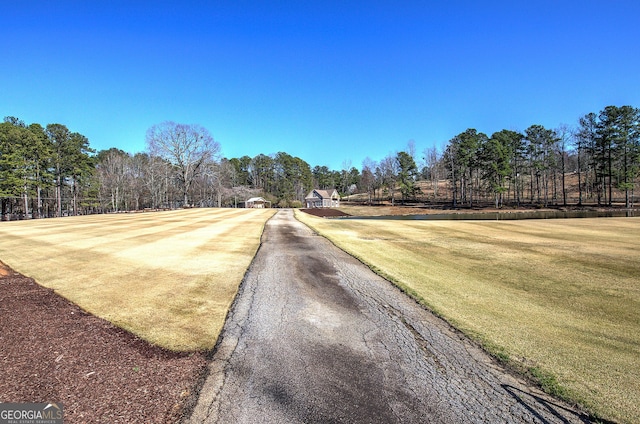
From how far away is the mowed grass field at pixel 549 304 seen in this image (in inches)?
151

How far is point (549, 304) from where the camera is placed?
6.91 meters

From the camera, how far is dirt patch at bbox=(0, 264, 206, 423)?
10.3 ft

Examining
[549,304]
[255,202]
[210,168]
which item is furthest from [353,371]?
[255,202]

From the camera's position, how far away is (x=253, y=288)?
772 centimetres

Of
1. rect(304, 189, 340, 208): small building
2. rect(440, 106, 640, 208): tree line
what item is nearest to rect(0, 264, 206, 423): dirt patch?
rect(440, 106, 640, 208): tree line

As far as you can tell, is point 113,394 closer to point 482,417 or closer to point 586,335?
point 482,417

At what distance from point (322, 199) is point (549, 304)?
79.8 m

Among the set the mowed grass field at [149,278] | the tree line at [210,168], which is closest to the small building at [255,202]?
the tree line at [210,168]

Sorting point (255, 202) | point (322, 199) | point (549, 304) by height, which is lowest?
point (549, 304)

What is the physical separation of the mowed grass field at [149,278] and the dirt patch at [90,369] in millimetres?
393

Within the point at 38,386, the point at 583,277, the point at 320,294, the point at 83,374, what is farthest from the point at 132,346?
the point at 583,277

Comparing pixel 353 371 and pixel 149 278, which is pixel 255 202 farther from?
pixel 353 371

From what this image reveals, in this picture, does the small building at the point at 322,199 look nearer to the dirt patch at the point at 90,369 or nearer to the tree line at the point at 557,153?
the tree line at the point at 557,153

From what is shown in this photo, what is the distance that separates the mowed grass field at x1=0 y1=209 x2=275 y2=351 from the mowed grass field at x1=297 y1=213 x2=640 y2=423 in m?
4.83
